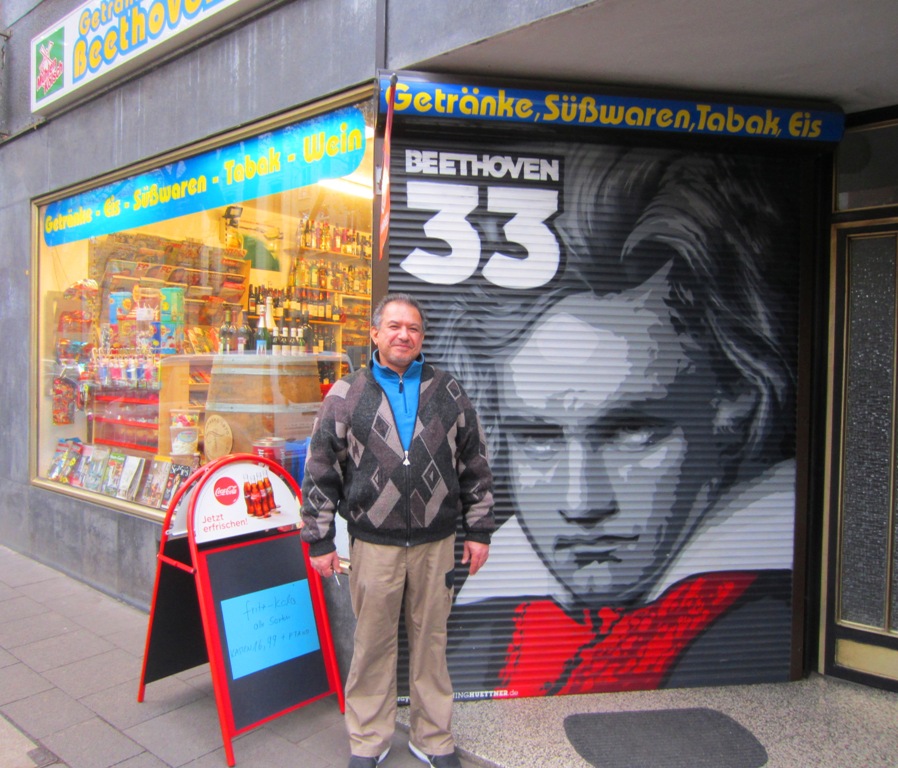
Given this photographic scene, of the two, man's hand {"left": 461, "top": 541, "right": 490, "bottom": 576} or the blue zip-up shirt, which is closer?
the blue zip-up shirt

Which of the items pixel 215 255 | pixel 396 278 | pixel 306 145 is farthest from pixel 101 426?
pixel 396 278

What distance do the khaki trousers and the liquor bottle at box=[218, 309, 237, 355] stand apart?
2.37 m

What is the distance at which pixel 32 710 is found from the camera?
3.56 metres

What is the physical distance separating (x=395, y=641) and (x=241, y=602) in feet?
2.52

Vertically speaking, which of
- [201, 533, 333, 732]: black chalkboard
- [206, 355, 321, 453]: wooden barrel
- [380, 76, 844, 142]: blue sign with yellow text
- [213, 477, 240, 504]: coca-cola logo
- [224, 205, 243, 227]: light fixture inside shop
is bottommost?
[201, 533, 333, 732]: black chalkboard

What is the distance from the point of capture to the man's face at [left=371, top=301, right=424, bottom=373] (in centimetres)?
292

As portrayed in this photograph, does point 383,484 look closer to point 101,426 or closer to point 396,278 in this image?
point 396,278

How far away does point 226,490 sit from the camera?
3326 millimetres

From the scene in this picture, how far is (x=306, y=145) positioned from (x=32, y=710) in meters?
3.32

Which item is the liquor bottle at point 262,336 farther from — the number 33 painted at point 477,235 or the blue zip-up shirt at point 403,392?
the blue zip-up shirt at point 403,392

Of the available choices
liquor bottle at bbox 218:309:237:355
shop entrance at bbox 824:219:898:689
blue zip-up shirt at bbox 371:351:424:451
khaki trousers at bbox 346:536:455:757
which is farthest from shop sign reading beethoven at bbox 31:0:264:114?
shop entrance at bbox 824:219:898:689

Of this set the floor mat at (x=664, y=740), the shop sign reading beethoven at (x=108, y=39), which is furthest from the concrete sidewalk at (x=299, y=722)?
the shop sign reading beethoven at (x=108, y=39)

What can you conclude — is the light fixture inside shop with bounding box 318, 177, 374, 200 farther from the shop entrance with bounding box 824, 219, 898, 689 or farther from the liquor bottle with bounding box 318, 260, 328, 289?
the shop entrance with bounding box 824, 219, 898, 689

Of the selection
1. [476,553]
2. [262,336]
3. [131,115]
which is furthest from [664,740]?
[131,115]
